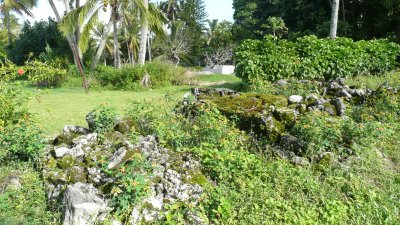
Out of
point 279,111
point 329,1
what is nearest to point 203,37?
point 329,1

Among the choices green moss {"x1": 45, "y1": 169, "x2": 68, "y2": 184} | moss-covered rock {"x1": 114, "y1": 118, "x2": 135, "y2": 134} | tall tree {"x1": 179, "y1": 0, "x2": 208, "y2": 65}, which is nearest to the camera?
green moss {"x1": 45, "y1": 169, "x2": 68, "y2": 184}

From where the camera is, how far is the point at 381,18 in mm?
18297

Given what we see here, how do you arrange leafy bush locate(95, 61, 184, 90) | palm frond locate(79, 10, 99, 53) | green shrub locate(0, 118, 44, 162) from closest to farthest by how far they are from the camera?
1. green shrub locate(0, 118, 44, 162)
2. leafy bush locate(95, 61, 184, 90)
3. palm frond locate(79, 10, 99, 53)

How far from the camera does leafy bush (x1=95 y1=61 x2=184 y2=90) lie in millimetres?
15443

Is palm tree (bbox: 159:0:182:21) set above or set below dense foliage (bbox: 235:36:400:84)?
above

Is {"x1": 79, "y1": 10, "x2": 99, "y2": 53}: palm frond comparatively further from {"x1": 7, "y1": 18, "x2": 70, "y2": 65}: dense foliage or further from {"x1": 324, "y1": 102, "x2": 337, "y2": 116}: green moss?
{"x1": 324, "y1": 102, "x2": 337, "y2": 116}: green moss

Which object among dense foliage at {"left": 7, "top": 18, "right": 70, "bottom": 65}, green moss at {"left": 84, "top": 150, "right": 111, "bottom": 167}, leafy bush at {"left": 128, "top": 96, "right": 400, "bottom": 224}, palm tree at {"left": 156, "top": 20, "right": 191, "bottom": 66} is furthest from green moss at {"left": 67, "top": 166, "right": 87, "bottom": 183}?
palm tree at {"left": 156, "top": 20, "right": 191, "bottom": 66}

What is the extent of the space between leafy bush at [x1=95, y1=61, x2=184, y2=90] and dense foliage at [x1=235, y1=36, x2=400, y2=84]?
5.61 meters

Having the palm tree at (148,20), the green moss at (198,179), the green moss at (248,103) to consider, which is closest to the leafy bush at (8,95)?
the green moss at (198,179)

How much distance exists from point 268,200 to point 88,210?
1601 mm

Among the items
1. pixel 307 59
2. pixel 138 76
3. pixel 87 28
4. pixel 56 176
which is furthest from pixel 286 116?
pixel 87 28

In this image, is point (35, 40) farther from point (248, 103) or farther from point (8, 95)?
point (248, 103)

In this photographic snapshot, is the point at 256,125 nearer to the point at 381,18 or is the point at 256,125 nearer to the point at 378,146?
the point at 378,146

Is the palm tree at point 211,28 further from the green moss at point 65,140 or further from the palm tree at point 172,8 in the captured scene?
the green moss at point 65,140
